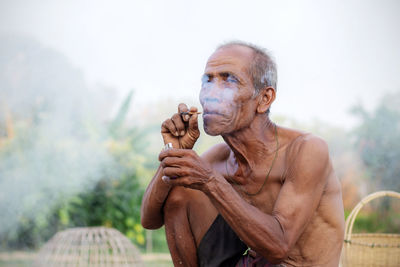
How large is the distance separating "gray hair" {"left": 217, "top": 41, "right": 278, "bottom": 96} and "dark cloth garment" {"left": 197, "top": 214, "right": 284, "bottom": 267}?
26.0 inches

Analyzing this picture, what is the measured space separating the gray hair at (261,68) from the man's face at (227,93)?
1.1 inches

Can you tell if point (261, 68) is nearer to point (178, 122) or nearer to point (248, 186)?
point (178, 122)

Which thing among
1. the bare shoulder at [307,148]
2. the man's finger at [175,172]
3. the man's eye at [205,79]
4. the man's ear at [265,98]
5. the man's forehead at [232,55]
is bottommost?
the man's finger at [175,172]

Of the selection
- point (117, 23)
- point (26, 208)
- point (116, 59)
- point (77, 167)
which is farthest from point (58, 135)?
point (117, 23)

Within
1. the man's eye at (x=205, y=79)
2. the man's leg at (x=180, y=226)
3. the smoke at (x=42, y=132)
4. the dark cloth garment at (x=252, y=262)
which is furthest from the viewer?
the smoke at (x=42, y=132)

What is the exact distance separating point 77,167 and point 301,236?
4.54 meters

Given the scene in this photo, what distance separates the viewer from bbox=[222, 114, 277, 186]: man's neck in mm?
1916

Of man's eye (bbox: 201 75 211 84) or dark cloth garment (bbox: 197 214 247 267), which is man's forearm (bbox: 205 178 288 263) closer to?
dark cloth garment (bbox: 197 214 247 267)

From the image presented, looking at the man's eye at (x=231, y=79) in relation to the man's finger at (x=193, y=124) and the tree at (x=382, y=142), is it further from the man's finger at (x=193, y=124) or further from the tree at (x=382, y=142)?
the tree at (x=382, y=142)

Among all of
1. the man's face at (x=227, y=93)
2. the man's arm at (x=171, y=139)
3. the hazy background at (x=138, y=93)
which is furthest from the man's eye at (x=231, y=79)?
the hazy background at (x=138, y=93)

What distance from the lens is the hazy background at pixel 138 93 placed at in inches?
227

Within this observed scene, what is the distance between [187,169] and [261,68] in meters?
0.65

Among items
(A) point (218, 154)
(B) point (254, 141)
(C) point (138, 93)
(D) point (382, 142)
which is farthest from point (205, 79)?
(C) point (138, 93)

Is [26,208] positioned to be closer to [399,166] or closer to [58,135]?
[58,135]
